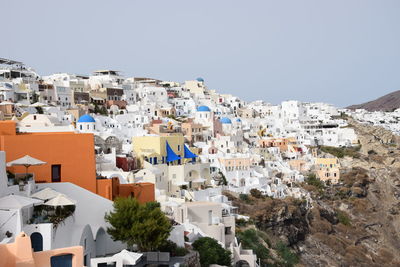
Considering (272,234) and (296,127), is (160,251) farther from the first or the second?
(296,127)

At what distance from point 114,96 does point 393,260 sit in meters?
41.1

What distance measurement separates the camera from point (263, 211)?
160 feet

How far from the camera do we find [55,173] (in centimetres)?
2386

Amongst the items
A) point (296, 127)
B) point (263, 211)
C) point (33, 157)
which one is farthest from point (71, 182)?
point (296, 127)

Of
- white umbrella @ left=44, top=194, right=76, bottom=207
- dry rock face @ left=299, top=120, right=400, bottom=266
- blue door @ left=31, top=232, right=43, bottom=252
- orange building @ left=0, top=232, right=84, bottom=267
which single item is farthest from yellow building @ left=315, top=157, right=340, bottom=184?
orange building @ left=0, top=232, right=84, bottom=267

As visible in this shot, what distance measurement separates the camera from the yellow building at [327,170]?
2874 inches

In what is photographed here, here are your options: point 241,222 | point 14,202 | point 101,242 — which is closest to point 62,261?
point 14,202

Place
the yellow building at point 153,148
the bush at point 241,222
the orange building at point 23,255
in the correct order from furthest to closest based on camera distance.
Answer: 1. the yellow building at point 153,148
2. the bush at point 241,222
3. the orange building at point 23,255

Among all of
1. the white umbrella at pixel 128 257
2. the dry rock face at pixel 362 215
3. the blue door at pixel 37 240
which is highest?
the blue door at pixel 37 240

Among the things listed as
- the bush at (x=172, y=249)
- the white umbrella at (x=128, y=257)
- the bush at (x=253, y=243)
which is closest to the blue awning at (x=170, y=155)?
the bush at (x=253, y=243)

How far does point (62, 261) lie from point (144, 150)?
30622 mm

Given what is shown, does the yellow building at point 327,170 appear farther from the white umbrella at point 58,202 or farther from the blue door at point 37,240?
the blue door at point 37,240

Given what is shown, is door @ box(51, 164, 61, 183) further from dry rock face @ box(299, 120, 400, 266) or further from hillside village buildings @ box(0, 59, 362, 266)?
dry rock face @ box(299, 120, 400, 266)

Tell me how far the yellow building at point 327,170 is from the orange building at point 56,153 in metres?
52.4
